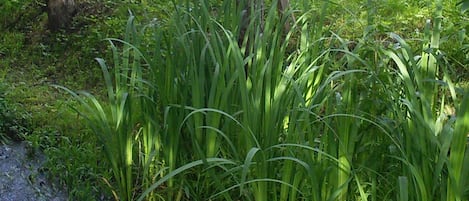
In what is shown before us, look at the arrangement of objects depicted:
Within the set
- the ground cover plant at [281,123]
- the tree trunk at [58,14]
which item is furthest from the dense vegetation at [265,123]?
the tree trunk at [58,14]

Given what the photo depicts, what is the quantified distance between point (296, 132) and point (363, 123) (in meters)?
0.26

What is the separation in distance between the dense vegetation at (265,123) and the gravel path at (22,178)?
0.07m

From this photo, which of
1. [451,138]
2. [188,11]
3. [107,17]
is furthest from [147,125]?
[107,17]

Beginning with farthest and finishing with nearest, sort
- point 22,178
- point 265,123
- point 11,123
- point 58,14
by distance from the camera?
point 58,14, point 11,123, point 22,178, point 265,123

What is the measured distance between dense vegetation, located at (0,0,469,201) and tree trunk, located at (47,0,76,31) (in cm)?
177

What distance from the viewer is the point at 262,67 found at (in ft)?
9.18

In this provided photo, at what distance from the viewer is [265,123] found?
261 cm

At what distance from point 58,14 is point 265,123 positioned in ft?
10.9

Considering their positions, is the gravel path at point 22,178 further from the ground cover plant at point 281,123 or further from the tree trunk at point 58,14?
the tree trunk at point 58,14

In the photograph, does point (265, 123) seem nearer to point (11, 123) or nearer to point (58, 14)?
point (11, 123)

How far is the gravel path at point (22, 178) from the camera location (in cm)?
331

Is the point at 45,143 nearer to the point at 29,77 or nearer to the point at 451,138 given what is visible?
the point at 29,77

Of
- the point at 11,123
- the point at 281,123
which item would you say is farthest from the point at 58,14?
the point at 281,123

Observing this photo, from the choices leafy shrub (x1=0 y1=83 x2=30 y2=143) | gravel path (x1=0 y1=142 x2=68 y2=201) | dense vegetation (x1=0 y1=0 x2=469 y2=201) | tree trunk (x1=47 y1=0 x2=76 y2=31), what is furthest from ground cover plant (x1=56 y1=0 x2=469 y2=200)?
tree trunk (x1=47 y1=0 x2=76 y2=31)
